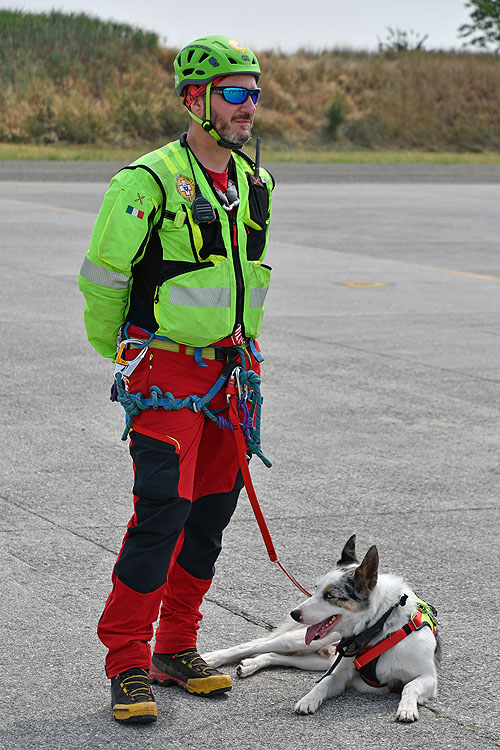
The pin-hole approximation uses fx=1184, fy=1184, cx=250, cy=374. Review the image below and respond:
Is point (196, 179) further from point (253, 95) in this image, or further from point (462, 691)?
point (462, 691)

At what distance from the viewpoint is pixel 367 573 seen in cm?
425

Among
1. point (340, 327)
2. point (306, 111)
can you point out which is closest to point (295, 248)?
point (340, 327)

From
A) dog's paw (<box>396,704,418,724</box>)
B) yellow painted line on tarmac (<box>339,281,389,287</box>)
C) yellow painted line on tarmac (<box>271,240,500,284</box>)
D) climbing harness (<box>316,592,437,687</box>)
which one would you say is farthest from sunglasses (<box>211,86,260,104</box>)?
yellow painted line on tarmac (<box>271,240,500,284</box>)

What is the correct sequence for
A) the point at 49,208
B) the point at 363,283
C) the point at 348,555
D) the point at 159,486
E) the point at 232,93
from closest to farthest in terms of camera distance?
1. the point at 159,486
2. the point at 232,93
3. the point at 348,555
4. the point at 363,283
5. the point at 49,208

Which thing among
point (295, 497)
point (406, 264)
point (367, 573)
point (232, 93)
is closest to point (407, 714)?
point (367, 573)

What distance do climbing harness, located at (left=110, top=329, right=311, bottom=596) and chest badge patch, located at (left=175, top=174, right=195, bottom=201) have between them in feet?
1.71

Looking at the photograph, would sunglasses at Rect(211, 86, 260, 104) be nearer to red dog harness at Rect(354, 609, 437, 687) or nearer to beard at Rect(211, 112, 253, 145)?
beard at Rect(211, 112, 253, 145)

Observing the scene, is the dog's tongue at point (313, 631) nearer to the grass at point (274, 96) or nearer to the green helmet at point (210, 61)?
the green helmet at point (210, 61)

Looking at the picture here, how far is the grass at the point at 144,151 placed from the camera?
41500 millimetres

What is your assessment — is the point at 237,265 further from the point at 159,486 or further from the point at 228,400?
the point at 159,486

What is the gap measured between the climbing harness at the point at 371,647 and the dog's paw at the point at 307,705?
0.12 m

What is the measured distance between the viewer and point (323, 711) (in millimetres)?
4270

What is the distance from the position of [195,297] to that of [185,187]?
0.39 meters

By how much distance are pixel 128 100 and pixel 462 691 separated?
2196 inches
